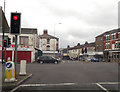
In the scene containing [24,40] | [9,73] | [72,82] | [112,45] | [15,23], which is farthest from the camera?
[112,45]

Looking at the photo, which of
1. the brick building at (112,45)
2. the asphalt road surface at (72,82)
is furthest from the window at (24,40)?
the brick building at (112,45)

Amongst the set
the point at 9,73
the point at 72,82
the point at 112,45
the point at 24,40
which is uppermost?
the point at 24,40

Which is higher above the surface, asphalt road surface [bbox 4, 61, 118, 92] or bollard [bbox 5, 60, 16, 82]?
bollard [bbox 5, 60, 16, 82]

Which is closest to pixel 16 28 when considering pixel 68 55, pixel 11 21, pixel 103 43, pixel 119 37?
pixel 11 21

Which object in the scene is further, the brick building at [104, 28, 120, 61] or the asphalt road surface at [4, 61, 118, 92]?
the brick building at [104, 28, 120, 61]

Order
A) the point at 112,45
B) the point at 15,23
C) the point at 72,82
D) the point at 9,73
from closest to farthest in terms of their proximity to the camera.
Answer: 1. the point at 9,73
2. the point at 72,82
3. the point at 15,23
4. the point at 112,45

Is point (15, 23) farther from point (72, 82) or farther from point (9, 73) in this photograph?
point (72, 82)

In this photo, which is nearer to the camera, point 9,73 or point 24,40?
point 9,73

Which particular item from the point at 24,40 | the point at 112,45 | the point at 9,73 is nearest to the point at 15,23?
the point at 9,73

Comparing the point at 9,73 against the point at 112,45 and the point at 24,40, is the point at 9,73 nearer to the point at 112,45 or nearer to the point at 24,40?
the point at 24,40

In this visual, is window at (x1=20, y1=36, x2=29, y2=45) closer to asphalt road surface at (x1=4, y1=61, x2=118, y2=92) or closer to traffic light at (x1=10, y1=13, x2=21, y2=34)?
asphalt road surface at (x1=4, y1=61, x2=118, y2=92)

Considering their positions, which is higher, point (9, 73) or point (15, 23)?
point (15, 23)

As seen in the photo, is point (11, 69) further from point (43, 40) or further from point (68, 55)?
point (68, 55)

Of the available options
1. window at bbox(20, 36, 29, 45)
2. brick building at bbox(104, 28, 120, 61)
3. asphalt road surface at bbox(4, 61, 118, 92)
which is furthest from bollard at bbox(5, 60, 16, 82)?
brick building at bbox(104, 28, 120, 61)
